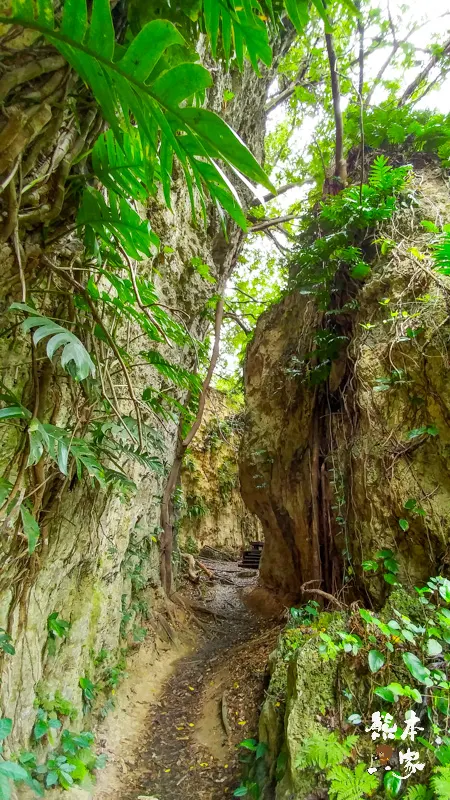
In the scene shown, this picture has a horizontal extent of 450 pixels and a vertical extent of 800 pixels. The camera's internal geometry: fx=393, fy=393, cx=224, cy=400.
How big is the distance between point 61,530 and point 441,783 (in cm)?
219

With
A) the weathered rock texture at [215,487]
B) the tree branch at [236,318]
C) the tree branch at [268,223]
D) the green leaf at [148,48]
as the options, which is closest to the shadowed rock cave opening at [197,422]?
the green leaf at [148,48]

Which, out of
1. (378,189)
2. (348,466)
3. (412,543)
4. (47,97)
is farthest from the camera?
(378,189)

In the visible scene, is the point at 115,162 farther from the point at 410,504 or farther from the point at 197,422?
the point at 197,422

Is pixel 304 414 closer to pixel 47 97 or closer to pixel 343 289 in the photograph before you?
pixel 343 289

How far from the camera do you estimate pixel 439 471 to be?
3.02m

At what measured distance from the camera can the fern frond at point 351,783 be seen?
1.82 metres

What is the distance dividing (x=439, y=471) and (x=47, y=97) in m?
3.24

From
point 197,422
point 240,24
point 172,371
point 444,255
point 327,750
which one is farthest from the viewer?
point 197,422

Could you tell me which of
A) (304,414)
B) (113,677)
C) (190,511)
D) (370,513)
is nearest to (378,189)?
(304,414)

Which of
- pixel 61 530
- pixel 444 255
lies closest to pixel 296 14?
pixel 444 255

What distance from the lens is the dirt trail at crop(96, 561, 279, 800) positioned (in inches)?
110

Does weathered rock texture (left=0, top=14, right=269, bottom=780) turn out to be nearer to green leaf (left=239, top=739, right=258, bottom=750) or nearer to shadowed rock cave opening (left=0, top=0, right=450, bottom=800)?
shadowed rock cave opening (left=0, top=0, right=450, bottom=800)

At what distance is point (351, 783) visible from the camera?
6.09ft

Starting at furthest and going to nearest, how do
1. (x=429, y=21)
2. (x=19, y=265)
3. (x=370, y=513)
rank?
(x=429, y=21), (x=370, y=513), (x=19, y=265)
